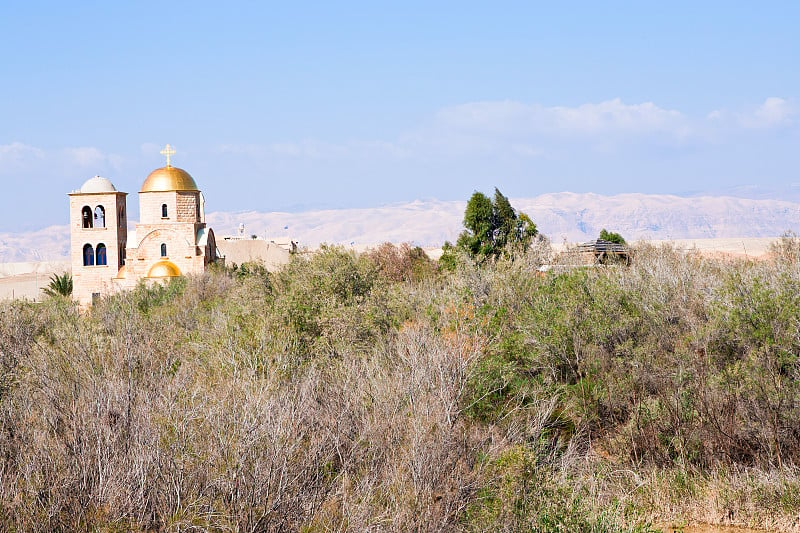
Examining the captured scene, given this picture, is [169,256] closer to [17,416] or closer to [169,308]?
A: [169,308]

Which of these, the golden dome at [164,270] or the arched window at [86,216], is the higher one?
the arched window at [86,216]

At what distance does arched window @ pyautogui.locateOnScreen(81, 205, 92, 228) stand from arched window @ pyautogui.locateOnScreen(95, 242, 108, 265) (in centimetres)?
149

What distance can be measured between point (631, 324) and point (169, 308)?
15135 millimetres

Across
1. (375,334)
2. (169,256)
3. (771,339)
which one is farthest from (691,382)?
(169,256)

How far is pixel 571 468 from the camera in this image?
1182cm

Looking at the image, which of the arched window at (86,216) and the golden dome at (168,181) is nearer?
the golden dome at (168,181)

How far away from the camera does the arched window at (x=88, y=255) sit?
141 feet

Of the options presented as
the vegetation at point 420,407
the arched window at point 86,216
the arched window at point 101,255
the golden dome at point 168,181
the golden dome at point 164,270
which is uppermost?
the golden dome at point 168,181

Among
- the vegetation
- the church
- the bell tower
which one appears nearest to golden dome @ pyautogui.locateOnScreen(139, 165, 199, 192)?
the church

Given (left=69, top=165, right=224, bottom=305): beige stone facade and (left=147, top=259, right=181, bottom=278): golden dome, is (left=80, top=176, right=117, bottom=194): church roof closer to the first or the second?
(left=69, top=165, right=224, bottom=305): beige stone facade

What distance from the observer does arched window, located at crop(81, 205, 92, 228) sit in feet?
143

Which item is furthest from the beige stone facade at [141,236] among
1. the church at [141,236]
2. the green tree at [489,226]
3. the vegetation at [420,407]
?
the vegetation at [420,407]

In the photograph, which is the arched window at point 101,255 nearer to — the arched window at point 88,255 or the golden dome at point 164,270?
the arched window at point 88,255

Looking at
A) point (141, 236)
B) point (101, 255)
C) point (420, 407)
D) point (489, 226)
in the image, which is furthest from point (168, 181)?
point (420, 407)
